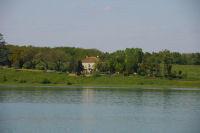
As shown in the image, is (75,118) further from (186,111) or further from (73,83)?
(73,83)

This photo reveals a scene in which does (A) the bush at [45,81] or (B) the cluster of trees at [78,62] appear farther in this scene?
(B) the cluster of trees at [78,62]

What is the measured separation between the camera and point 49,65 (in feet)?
520

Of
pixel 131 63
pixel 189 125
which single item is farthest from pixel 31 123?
pixel 131 63

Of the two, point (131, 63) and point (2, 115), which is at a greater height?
point (131, 63)

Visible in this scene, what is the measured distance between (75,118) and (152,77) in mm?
88592

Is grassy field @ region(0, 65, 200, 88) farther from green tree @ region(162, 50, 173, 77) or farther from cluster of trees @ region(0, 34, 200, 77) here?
cluster of trees @ region(0, 34, 200, 77)

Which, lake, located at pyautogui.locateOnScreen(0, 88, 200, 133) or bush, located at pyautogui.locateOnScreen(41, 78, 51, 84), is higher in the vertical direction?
bush, located at pyautogui.locateOnScreen(41, 78, 51, 84)

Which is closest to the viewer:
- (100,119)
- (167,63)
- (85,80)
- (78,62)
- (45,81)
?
(100,119)

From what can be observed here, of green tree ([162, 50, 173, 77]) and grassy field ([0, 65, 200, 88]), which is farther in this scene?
green tree ([162, 50, 173, 77])

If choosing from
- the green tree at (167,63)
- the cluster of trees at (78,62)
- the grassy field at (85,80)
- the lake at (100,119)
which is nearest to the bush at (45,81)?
the grassy field at (85,80)

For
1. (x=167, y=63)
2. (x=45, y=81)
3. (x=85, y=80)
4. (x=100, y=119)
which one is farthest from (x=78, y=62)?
(x=100, y=119)

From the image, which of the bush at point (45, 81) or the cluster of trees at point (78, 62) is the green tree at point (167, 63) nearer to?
the cluster of trees at point (78, 62)

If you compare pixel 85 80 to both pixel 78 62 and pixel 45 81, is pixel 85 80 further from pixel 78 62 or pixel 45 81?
pixel 78 62

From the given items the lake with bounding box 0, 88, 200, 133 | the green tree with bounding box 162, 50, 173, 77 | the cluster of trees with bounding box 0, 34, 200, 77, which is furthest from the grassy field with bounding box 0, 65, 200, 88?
the lake with bounding box 0, 88, 200, 133
